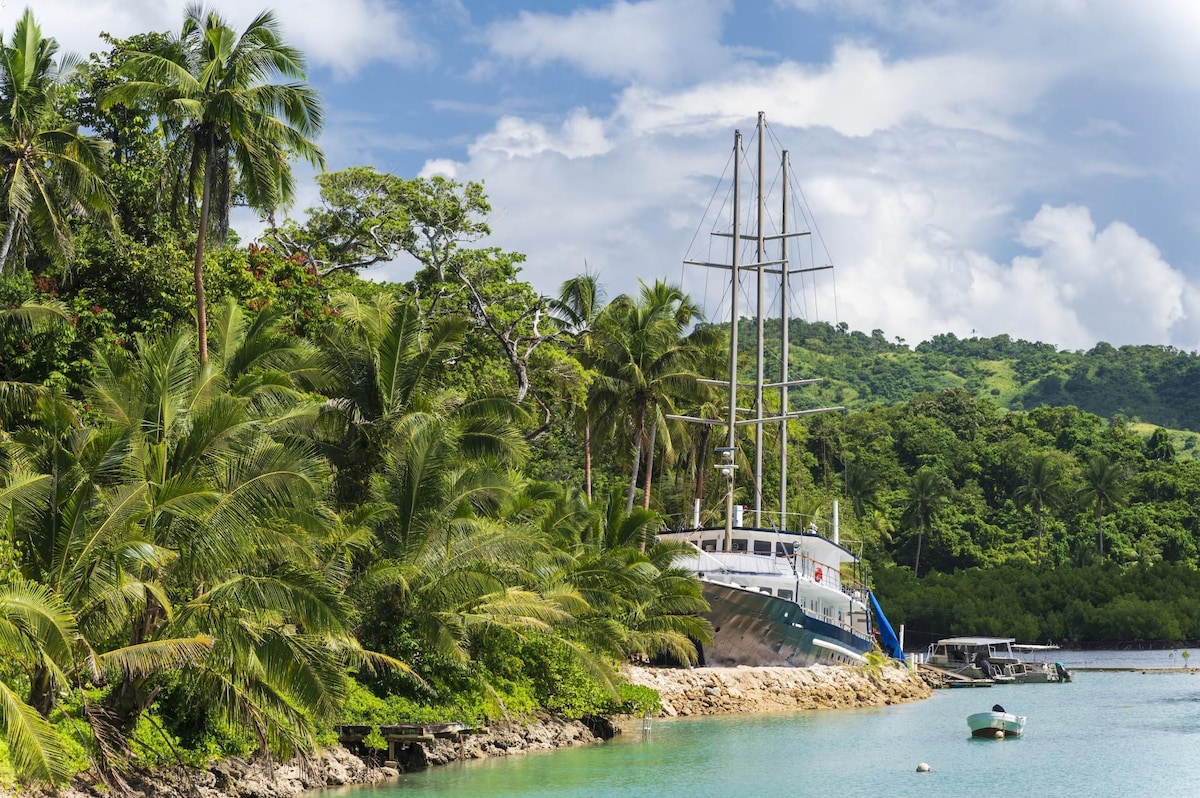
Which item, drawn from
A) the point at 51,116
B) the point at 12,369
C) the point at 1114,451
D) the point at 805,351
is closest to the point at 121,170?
the point at 51,116

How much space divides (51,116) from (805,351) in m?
105

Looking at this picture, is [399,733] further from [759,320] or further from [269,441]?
[759,320]

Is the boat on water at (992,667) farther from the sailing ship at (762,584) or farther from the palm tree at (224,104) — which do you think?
the palm tree at (224,104)

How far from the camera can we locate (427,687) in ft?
71.5

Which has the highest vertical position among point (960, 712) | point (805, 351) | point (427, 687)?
point (805, 351)

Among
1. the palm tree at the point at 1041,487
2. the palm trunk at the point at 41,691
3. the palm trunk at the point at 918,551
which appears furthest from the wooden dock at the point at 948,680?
the palm trunk at the point at 41,691

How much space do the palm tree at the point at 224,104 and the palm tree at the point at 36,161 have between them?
1374 millimetres

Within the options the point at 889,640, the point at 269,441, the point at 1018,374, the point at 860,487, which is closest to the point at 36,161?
the point at 269,441

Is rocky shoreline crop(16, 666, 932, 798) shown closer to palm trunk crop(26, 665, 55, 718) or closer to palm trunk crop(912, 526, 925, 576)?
palm trunk crop(26, 665, 55, 718)

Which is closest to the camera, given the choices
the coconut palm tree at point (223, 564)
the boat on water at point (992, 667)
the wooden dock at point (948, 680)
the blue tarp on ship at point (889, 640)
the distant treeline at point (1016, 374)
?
the coconut palm tree at point (223, 564)

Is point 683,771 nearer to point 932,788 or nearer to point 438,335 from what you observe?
point 932,788

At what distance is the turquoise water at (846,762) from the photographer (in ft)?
68.4

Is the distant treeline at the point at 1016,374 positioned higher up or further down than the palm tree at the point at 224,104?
higher up

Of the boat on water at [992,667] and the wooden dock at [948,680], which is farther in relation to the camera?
the boat on water at [992,667]
